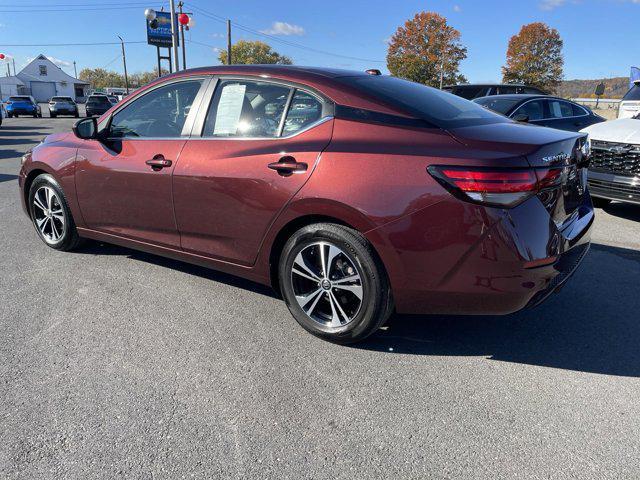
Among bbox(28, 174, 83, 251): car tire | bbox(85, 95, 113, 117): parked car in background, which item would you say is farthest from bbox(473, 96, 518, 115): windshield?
bbox(85, 95, 113, 117): parked car in background

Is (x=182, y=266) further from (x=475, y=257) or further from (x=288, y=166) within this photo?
(x=475, y=257)

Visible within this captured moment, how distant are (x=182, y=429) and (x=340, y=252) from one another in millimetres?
1264

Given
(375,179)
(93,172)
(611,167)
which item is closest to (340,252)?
(375,179)

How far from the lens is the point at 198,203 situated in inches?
134

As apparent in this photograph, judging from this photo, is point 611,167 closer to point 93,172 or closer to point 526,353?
point 526,353

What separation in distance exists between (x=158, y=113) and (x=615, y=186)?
204 inches

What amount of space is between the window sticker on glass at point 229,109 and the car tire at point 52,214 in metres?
1.89

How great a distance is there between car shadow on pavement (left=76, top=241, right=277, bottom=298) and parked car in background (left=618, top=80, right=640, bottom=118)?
8035 mm

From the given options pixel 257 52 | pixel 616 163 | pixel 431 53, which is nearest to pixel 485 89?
pixel 616 163

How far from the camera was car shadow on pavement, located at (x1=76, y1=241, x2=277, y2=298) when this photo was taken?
3964mm

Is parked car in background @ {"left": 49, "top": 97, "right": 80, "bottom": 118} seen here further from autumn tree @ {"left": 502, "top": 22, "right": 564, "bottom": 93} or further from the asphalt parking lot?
autumn tree @ {"left": 502, "top": 22, "right": 564, "bottom": 93}

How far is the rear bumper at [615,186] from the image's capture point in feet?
18.6

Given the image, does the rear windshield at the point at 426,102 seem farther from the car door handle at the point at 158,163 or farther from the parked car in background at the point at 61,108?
the parked car in background at the point at 61,108

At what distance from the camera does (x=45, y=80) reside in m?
87.7
